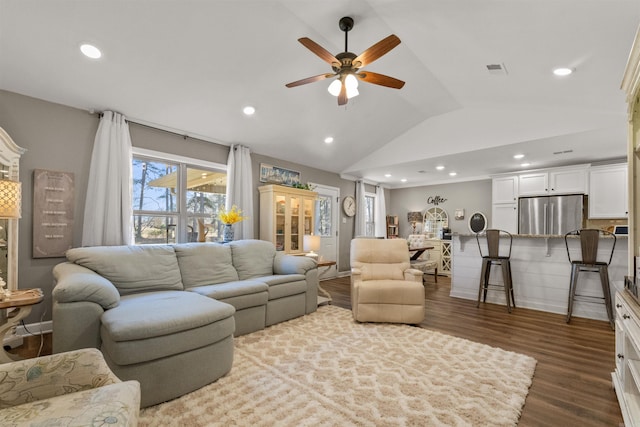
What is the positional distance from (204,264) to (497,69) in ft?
12.4

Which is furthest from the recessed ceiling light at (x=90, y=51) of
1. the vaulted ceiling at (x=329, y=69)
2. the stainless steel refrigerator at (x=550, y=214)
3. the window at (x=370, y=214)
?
the stainless steel refrigerator at (x=550, y=214)

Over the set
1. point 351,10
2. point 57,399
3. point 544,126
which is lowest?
point 57,399

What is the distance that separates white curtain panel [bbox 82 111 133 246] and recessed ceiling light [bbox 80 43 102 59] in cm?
79

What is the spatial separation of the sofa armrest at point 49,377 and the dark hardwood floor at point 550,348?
1.94m

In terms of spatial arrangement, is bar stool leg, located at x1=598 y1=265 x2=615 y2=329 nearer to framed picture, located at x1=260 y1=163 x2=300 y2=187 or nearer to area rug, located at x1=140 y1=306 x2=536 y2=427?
area rug, located at x1=140 y1=306 x2=536 y2=427

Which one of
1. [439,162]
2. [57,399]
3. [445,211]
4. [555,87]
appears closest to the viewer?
[57,399]

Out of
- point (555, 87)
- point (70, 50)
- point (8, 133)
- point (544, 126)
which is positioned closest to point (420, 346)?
point (555, 87)

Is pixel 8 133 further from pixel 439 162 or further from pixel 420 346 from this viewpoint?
pixel 439 162

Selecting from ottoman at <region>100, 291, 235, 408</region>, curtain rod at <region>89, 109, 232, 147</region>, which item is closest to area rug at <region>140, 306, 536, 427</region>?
ottoman at <region>100, 291, 235, 408</region>

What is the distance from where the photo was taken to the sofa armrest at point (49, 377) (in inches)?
43.7

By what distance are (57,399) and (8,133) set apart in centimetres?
304

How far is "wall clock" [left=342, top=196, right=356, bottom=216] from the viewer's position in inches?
268

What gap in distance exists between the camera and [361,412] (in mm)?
1754

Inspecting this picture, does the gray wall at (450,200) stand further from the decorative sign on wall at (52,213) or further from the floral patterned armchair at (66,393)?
the floral patterned armchair at (66,393)
